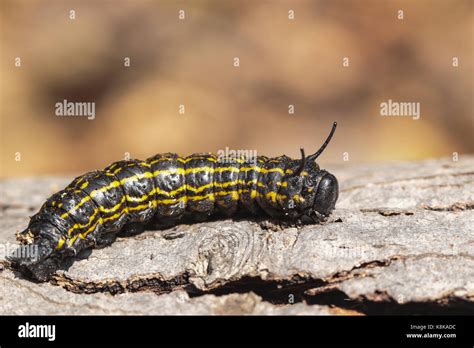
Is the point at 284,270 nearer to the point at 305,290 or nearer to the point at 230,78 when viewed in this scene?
the point at 305,290

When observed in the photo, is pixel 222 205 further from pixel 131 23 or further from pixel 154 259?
pixel 131 23

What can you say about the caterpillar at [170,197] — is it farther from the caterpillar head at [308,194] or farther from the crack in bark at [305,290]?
the crack in bark at [305,290]

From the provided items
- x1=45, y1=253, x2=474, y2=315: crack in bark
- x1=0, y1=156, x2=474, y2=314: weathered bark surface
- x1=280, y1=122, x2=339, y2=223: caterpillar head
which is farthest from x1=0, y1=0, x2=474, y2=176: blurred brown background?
x1=45, y1=253, x2=474, y2=315: crack in bark

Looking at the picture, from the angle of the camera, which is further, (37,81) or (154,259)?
(37,81)

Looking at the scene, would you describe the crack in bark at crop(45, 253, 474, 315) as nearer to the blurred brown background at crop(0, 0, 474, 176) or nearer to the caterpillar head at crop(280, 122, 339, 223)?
the caterpillar head at crop(280, 122, 339, 223)

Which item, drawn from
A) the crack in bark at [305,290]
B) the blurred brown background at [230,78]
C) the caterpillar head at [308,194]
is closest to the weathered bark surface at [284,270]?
the crack in bark at [305,290]

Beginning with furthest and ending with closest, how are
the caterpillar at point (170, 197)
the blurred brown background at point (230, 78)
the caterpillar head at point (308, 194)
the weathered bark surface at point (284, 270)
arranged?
1. the blurred brown background at point (230, 78)
2. the caterpillar head at point (308, 194)
3. the caterpillar at point (170, 197)
4. the weathered bark surface at point (284, 270)

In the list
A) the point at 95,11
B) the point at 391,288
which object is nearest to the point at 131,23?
the point at 95,11
